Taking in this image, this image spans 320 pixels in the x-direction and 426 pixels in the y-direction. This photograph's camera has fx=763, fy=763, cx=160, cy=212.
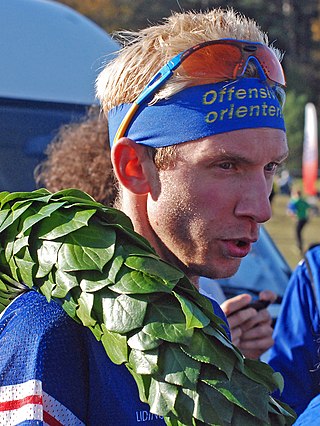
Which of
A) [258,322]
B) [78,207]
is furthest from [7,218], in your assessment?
[258,322]

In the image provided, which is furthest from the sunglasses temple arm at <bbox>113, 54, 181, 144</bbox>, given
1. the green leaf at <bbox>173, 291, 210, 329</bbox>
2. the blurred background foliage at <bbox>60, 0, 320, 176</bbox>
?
the blurred background foliage at <bbox>60, 0, 320, 176</bbox>

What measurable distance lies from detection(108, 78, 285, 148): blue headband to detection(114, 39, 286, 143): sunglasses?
0.02 meters

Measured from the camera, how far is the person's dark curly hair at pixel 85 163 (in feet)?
10.2

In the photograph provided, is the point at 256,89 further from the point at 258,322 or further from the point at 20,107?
the point at 20,107

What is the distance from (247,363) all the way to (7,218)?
0.66 metres

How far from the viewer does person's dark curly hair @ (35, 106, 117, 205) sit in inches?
122

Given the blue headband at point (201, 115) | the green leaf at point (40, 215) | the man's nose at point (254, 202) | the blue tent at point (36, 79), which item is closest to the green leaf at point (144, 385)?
the green leaf at point (40, 215)

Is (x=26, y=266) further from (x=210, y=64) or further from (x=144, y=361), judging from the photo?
(x=210, y=64)

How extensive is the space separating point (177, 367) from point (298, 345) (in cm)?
160

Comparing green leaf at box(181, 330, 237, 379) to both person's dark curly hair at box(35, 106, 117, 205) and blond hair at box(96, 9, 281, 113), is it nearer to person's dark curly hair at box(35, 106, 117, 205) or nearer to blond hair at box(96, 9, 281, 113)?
blond hair at box(96, 9, 281, 113)

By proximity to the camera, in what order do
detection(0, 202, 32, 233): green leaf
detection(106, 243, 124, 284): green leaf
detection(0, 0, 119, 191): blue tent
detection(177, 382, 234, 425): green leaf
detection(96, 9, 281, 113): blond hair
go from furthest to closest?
detection(0, 0, 119, 191): blue tent
detection(96, 9, 281, 113): blond hair
detection(0, 202, 32, 233): green leaf
detection(106, 243, 124, 284): green leaf
detection(177, 382, 234, 425): green leaf

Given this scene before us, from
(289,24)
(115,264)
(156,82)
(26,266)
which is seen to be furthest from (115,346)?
(289,24)

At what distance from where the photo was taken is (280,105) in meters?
2.27

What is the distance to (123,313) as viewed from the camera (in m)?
1.66
